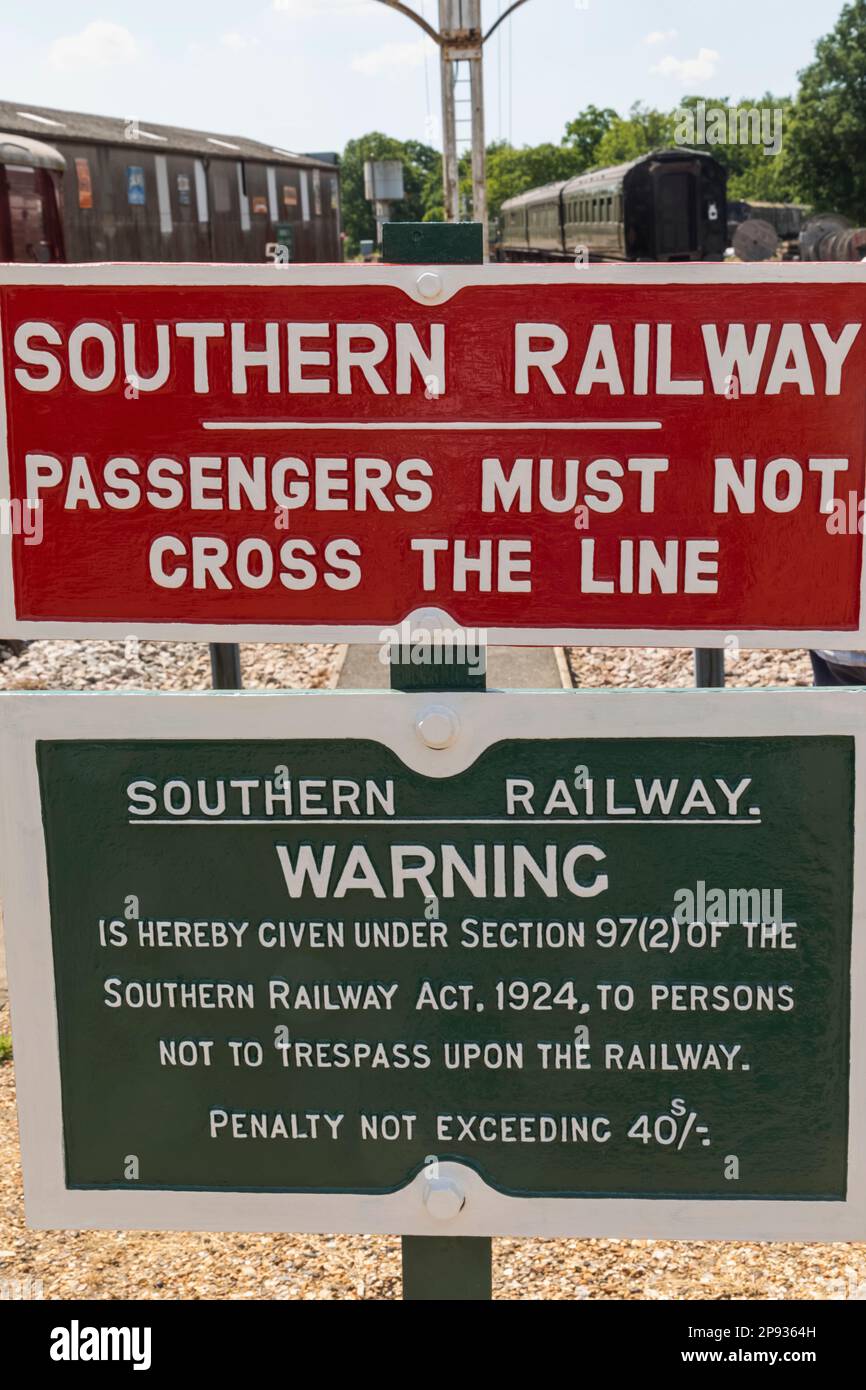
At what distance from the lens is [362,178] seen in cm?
10838

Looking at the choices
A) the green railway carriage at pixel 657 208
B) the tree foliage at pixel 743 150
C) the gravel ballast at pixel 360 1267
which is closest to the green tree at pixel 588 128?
the tree foliage at pixel 743 150

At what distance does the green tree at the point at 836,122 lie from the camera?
47.6 m

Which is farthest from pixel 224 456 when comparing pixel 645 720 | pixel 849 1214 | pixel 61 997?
pixel 849 1214

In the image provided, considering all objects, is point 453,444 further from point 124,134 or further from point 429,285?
point 124,134

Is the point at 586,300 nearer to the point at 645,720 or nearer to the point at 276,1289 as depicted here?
the point at 645,720

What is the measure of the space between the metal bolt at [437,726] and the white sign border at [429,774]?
12 mm

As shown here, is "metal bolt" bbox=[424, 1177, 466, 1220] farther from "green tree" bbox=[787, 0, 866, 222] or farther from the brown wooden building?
"green tree" bbox=[787, 0, 866, 222]

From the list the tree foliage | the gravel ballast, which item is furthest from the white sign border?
the tree foliage

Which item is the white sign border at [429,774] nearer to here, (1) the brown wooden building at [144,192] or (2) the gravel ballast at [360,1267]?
(2) the gravel ballast at [360,1267]

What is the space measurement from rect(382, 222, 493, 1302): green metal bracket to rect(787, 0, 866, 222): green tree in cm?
5096

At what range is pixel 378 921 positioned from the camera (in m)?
1.99

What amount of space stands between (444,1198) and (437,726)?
0.72 meters

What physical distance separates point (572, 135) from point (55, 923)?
319 ft

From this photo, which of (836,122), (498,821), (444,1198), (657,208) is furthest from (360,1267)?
(836,122)
